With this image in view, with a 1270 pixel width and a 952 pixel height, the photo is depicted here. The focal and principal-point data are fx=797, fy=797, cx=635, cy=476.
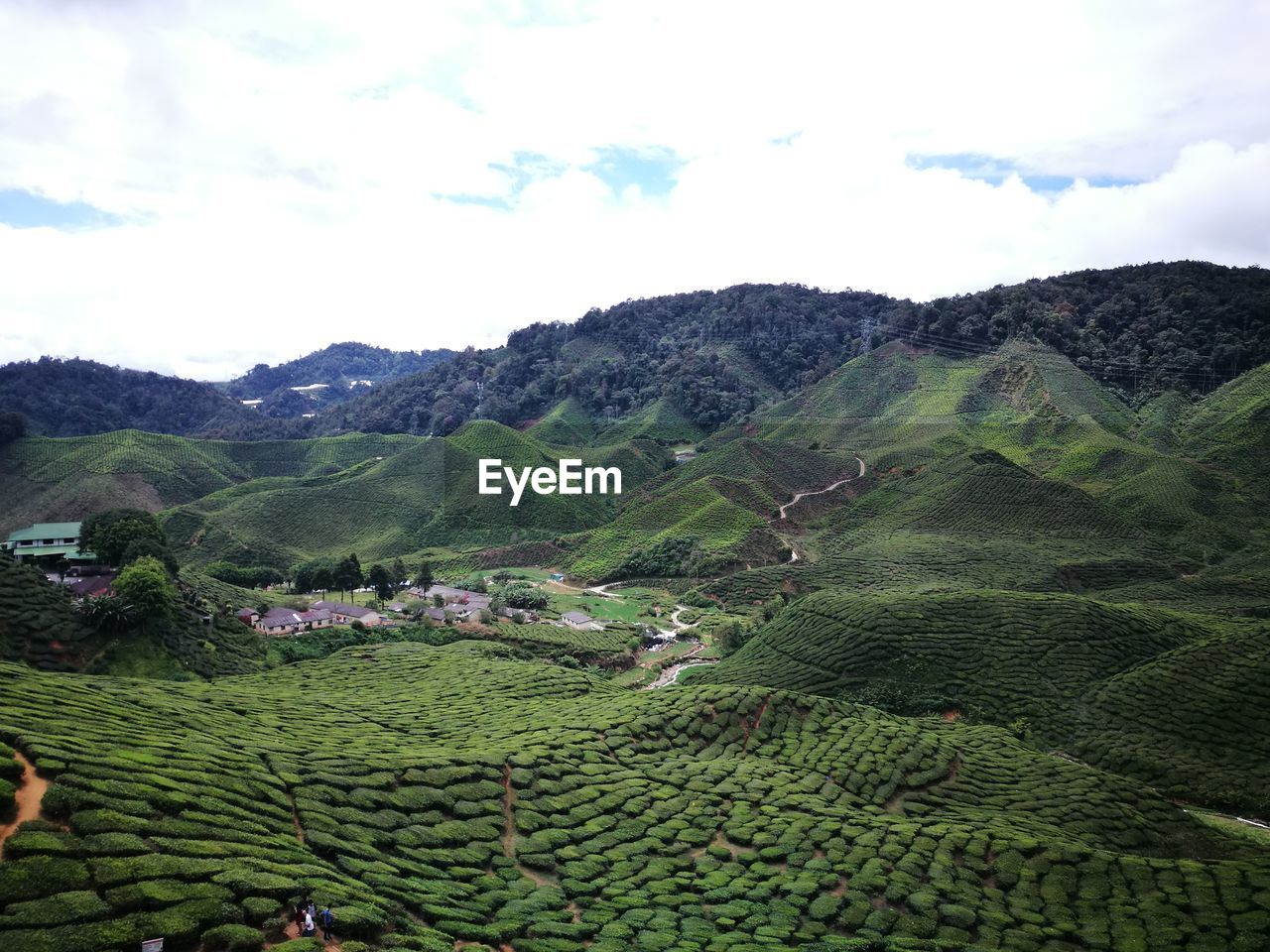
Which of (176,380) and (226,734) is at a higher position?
(176,380)


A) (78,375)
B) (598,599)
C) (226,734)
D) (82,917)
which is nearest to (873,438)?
(598,599)

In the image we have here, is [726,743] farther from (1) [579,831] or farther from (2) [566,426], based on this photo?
(2) [566,426]

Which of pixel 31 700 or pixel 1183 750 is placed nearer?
pixel 31 700

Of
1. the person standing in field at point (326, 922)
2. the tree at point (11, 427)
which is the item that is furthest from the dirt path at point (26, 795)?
the tree at point (11, 427)

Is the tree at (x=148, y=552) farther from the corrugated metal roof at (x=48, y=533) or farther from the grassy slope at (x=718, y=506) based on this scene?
the grassy slope at (x=718, y=506)

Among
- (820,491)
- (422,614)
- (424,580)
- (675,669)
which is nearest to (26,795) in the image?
(675,669)

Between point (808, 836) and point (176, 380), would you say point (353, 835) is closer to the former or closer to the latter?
point (808, 836)
